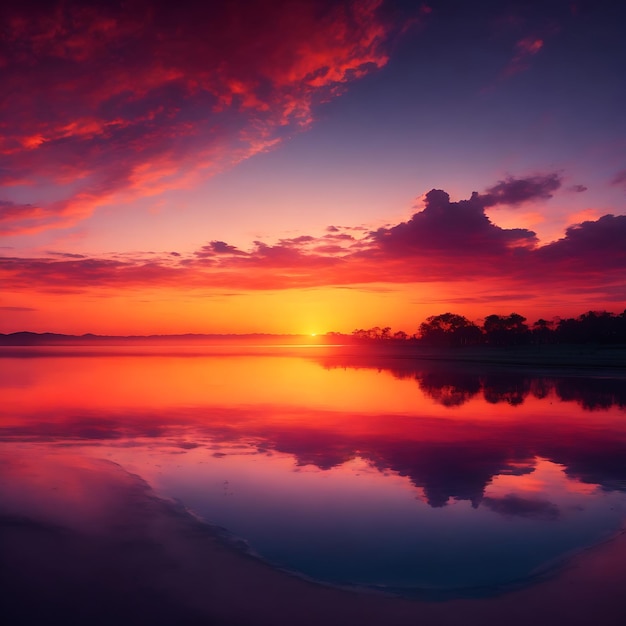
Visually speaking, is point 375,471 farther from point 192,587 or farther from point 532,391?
point 532,391

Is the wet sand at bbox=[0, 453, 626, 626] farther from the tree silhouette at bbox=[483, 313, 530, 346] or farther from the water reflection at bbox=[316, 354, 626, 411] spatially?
the tree silhouette at bbox=[483, 313, 530, 346]

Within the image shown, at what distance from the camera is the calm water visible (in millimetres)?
7871

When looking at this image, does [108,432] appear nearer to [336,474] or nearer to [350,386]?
[336,474]

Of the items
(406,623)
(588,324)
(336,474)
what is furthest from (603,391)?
(588,324)

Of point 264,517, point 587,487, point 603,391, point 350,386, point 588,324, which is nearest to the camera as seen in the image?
point 264,517

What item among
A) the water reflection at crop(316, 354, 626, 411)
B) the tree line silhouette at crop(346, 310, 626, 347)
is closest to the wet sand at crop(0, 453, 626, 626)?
the water reflection at crop(316, 354, 626, 411)

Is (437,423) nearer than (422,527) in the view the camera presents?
No

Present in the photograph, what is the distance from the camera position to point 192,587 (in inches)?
263

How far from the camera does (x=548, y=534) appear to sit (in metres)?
8.55

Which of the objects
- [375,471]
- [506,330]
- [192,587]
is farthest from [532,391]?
[506,330]

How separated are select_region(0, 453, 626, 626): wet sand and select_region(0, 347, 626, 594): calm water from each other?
438mm

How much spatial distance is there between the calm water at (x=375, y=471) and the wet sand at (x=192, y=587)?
44cm

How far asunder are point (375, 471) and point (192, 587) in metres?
6.79

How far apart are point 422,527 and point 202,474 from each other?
227 inches
